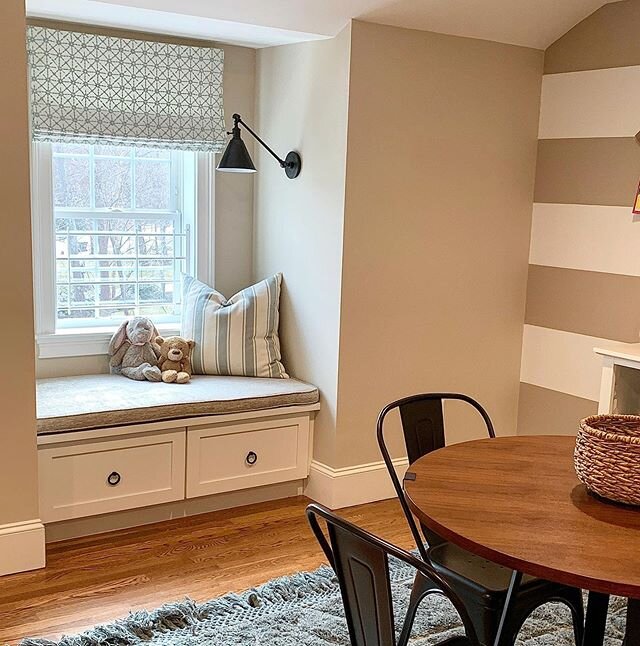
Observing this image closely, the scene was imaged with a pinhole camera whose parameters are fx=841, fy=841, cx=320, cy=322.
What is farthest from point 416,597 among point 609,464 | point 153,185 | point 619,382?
point 153,185

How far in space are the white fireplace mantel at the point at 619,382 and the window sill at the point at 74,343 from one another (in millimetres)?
2168

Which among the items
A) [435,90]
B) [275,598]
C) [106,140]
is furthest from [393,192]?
[275,598]

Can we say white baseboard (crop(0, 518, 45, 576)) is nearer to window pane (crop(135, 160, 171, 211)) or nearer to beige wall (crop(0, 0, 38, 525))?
beige wall (crop(0, 0, 38, 525))

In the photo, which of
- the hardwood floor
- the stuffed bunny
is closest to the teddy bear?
the stuffed bunny

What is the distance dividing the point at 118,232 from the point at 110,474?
1231mm

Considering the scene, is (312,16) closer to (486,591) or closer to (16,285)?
(16,285)

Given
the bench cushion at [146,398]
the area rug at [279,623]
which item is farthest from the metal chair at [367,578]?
the bench cushion at [146,398]

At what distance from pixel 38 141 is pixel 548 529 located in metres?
2.82

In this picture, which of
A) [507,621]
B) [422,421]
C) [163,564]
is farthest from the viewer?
[163,564]

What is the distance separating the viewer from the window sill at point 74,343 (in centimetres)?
376

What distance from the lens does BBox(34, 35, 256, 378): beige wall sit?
4.13 meters

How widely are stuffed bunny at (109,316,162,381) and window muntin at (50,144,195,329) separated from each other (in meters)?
0.21

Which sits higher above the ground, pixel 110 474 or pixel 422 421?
pixel 422 421

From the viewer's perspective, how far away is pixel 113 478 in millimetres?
3365
